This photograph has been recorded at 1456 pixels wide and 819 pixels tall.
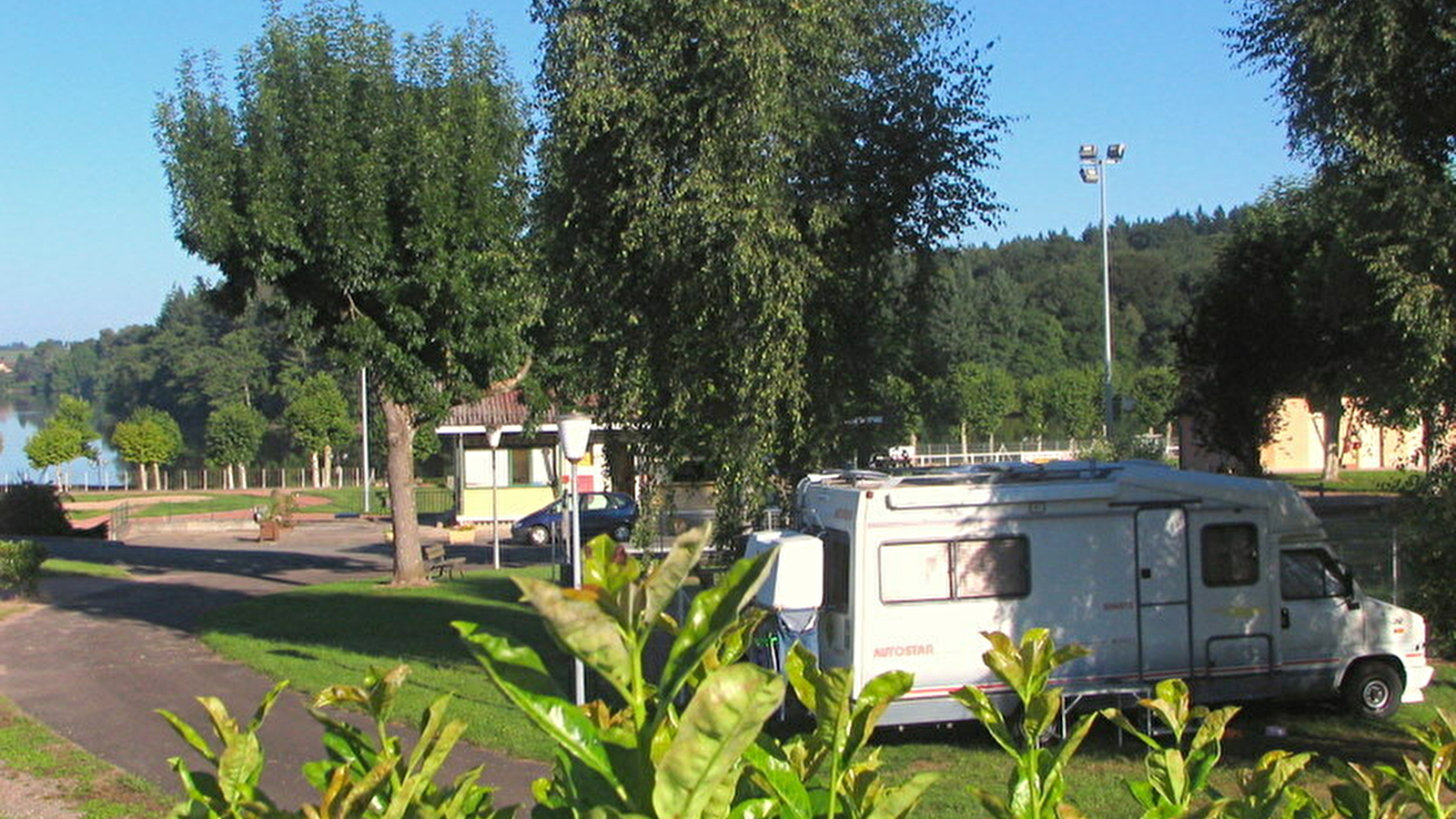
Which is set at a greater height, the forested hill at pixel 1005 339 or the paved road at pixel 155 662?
the forested hill at pixel 1005 339

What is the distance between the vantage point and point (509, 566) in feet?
102

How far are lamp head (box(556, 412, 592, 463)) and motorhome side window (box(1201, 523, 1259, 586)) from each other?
6.03 meters

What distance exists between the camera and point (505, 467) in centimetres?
4441

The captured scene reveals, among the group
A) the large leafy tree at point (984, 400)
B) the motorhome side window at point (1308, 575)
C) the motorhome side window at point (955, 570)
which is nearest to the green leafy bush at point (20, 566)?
the motorhome side window at point (955, 570)

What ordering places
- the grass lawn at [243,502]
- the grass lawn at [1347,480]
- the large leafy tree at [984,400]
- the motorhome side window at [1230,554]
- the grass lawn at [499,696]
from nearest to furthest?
1. the grass lawn at [499,696]
2. the motorhome side window at [1230,554]
3. the grass lawn at [1347,480]
4. the grass lawn at [243,502]
5. the large leafy tree at [984,400]

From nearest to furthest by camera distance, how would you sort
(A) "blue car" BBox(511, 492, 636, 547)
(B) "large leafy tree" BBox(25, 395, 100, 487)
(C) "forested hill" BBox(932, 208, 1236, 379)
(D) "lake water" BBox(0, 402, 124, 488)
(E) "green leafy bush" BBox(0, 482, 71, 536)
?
(A) "blue car" BBox(511, 492, 636, 547) < (E) "green leafy bush" BBox(0, 482, 71, 536) < (B) "large leafy tree" BBox(25, 395, 100, 487) < (D) "lake water" BBox(0, 402, 124, 488) < (C) "forested hill" BBox(932, 208, 1236, 379)

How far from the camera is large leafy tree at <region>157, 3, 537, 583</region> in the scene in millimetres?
22469

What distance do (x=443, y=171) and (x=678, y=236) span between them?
1008cm

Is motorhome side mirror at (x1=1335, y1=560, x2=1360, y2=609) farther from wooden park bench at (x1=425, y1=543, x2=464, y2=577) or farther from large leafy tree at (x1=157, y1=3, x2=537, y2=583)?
wooden park bench at (x1=425, y1=543, x2=464, y2=577)

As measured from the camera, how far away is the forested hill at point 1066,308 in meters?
85.2

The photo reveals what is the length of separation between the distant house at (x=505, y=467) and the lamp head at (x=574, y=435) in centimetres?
2853

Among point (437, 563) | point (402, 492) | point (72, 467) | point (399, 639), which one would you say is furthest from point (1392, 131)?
point (72, 467)

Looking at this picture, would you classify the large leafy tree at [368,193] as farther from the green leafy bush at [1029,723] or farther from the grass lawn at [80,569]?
the green leafy bush at [1029,723]

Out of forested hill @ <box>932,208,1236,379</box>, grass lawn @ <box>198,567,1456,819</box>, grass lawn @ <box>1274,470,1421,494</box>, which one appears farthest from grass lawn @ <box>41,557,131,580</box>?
forested hill @ <box>932,208,1236,379</box>
